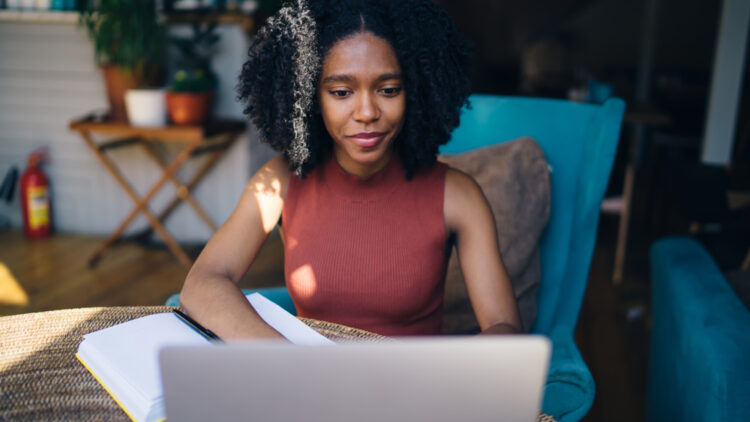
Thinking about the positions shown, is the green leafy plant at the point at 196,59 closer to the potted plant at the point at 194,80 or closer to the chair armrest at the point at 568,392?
the potted plant at the point at 194,80

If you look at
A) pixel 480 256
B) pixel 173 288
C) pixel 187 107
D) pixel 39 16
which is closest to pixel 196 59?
pixel 187 107

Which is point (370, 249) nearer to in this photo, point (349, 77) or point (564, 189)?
point (349, 77)

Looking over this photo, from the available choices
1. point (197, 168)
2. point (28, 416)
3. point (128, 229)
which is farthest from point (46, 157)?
point (28, 416)

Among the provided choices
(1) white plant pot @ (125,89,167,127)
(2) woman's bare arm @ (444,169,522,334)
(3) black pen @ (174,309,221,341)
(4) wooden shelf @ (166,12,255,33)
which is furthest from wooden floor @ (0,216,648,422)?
(3) black pen @ (174,309,221,341)

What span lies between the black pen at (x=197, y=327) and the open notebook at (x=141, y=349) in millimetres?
10

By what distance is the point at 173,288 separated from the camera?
10.1 ft

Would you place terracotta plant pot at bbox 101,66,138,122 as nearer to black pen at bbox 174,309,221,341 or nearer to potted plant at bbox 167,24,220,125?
potted plant at bbox 167,24,220,125

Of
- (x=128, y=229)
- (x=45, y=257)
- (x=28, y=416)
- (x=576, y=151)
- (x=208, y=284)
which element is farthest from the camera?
(x=128, y=229)

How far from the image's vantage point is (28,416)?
0.77 metres

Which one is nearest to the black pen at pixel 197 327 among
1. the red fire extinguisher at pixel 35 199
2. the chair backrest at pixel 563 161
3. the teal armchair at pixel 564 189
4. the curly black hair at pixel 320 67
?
the curly black hair at pixel 320 67

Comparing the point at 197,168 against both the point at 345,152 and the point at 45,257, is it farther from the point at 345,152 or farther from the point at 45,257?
the point at 345,152

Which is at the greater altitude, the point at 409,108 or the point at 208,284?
the point at 409,108

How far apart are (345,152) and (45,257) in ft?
9.10

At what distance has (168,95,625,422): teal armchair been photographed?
1163 millimetres
